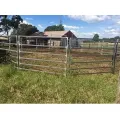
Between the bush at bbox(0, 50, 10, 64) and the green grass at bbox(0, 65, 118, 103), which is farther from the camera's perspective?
the bush at bbox(0, 50, 10, 64)

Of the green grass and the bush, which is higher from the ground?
the bush

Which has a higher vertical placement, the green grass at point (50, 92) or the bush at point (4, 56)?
the bush at point (4, 56)

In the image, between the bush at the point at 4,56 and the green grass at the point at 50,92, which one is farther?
the bush at the point at 4,56

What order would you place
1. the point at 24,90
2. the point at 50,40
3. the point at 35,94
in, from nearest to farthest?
→ the point at 35,94, the point at 24,90, the point at 50,40

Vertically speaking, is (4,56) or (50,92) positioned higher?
(4,56)

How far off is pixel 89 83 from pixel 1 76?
212 cm

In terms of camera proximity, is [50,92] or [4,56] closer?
[50,92]
